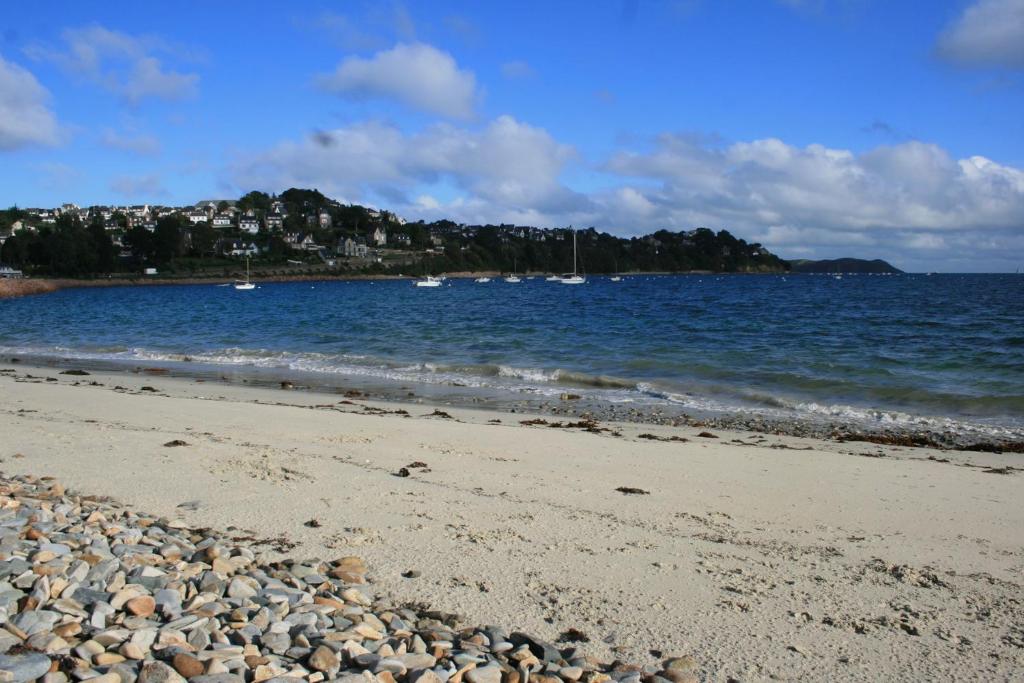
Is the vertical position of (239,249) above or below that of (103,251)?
above

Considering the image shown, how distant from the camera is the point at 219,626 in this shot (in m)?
3.82

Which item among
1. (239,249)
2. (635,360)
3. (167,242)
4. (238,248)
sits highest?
(167,242)

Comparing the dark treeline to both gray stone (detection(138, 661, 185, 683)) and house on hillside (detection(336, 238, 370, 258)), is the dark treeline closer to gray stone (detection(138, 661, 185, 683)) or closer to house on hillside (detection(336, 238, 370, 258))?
house on hillside (detection(336, 238, 370, 258))

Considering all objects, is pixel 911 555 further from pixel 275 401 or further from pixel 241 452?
pixel 275 401

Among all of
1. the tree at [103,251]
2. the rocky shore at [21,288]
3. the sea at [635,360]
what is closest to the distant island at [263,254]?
the tree at [103,251]

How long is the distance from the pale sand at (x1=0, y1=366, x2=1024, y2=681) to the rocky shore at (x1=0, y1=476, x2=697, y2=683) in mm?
375

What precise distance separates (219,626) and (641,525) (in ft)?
11.7

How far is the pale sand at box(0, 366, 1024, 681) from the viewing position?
445cm

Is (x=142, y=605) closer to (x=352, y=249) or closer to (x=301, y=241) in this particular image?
(x=352, y=249)

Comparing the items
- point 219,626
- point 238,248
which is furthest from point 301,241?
point 219,626

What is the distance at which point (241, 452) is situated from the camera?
877 centimetres

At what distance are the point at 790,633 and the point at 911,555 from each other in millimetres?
1923

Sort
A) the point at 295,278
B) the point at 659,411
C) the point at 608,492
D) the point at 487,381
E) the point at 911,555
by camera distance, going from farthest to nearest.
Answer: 1. the point at 295,278
2. the point at 487,381
3. the point at 659,411
4. the point at 608,492
5. the point at 911,555

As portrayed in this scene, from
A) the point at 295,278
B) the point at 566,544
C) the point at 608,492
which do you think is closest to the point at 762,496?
the point at 608,492
